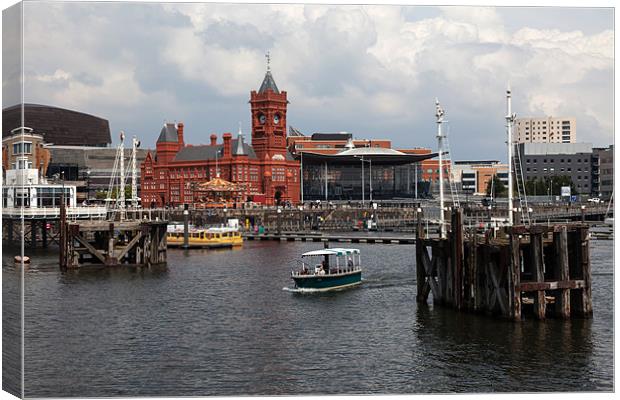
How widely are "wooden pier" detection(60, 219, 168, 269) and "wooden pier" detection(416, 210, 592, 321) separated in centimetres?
3617

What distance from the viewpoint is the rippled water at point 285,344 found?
35.5 meters

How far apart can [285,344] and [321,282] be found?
1835 centimetres

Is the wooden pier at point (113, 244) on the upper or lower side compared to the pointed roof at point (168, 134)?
lower

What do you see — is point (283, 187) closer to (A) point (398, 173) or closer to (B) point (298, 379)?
(A) point (398, 173)

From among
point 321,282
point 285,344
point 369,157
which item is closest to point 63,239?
point 321,282

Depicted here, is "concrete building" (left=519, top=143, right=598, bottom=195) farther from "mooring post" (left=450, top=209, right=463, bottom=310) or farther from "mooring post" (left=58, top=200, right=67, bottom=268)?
"mooring post" (left=450, top=209, right=463, bottom=310)

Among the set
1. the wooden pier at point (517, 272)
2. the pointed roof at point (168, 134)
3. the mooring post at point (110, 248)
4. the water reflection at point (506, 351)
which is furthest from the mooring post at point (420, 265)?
the pointed roof at point (168, 134)

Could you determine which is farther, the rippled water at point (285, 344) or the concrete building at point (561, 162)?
the concrete building at point (561, 162)

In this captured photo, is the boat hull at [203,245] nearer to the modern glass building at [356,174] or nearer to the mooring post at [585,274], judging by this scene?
the mooring post at [585,274]

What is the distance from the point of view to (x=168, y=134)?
180125 millimetres

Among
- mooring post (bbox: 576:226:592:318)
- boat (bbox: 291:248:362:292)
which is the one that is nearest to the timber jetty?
boat (bbox: 291:248:362:292)

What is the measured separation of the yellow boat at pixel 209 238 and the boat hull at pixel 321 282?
43.8 meters

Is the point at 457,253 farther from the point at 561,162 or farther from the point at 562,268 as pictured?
the point at 561,162

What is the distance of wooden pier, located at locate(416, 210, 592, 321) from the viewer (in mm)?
44406
